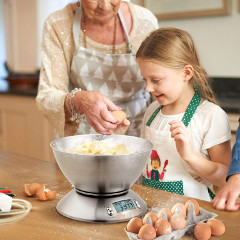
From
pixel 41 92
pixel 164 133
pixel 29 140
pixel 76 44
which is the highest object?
pixel 76 44

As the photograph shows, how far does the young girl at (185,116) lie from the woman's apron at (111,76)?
0.88ft

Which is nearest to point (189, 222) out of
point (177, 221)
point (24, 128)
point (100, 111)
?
point (177, 221)

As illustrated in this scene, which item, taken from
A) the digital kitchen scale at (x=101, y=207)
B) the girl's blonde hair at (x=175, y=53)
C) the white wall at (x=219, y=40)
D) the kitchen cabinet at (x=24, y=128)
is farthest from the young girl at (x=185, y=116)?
the kitchen cabinet at (x=24, y=128)

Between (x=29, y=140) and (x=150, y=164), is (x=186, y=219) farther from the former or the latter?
(x=29, y=140)

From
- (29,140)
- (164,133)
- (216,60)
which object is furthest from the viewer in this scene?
(29,140)

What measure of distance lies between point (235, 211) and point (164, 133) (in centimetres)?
59

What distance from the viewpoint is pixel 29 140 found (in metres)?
3.53

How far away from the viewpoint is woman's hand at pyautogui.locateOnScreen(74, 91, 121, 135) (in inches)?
52.3

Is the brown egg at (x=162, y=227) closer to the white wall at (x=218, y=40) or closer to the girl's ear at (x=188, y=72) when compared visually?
the girl's ear at (x=188, y=72)

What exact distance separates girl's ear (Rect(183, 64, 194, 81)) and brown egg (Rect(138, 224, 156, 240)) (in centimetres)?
80

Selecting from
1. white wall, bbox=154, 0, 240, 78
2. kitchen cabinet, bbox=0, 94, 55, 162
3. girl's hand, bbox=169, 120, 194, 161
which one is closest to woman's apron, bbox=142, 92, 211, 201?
girl's hand, bbox=169, 120, 194, 161

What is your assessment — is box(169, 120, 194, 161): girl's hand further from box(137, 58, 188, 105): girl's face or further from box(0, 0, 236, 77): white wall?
box(0, 0, 236, 77): white wall

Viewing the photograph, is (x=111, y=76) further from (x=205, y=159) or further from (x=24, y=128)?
(x=24, y=128)

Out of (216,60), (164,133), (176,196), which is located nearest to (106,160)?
A: (176,196)
